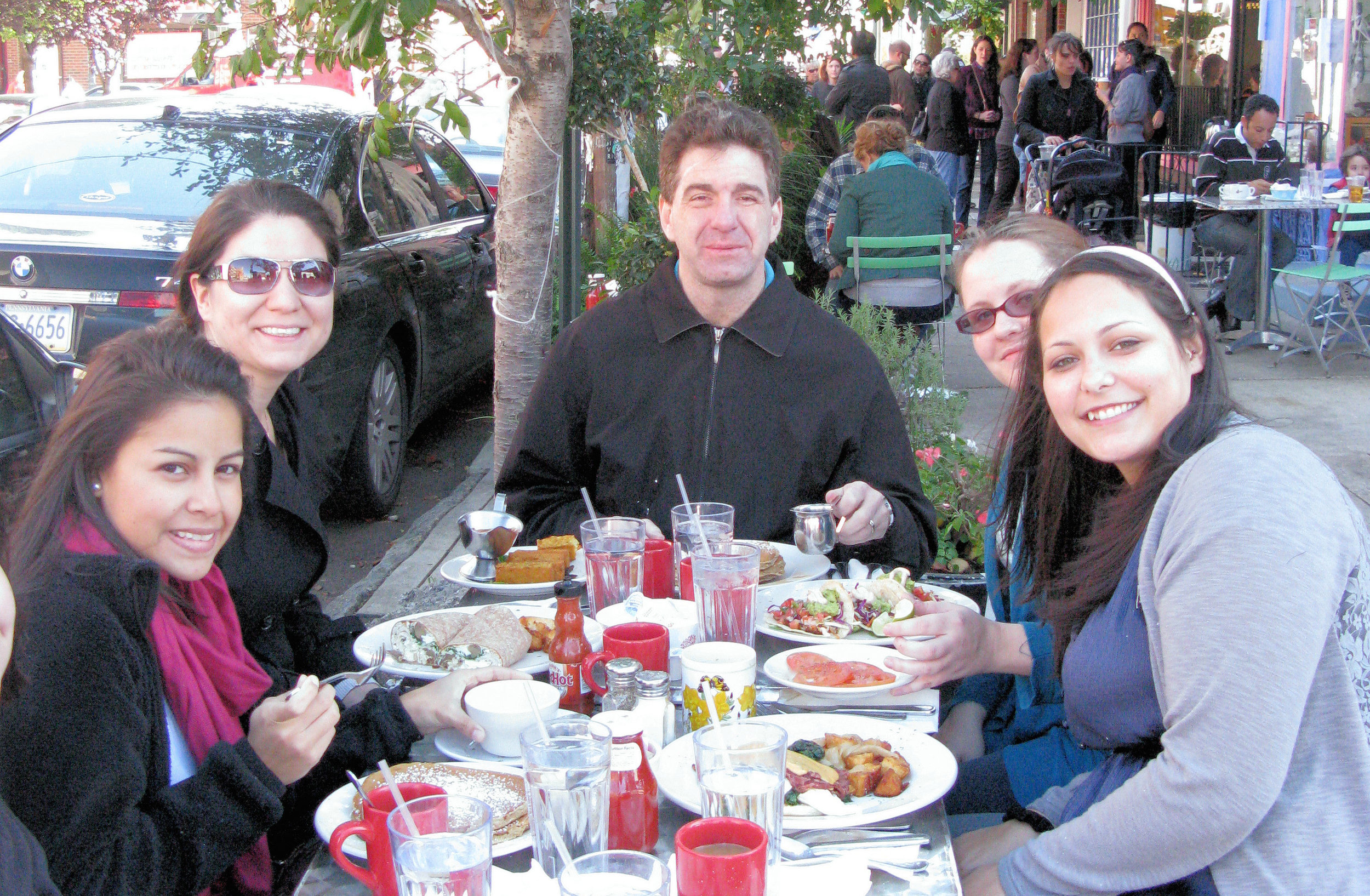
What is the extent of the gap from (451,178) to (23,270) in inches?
125

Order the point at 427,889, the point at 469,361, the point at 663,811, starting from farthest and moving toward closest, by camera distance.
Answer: the point at 469,361
the point at 663,811
the point at 427,889

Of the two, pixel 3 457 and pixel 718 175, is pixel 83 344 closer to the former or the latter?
pixel 3 457

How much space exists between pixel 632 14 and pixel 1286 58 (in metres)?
9.60

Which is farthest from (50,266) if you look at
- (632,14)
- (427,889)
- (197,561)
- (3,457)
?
(427,889)

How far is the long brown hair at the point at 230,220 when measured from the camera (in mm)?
2936

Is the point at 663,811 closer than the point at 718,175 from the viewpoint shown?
Yes

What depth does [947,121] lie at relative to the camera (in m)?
14.6

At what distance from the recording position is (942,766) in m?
1.91

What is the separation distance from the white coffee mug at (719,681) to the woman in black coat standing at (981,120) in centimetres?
1361

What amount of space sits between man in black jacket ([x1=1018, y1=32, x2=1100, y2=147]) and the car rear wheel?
944 centimetres

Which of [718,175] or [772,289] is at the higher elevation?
[718,175]

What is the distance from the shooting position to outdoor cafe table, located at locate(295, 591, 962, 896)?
63.3 inches

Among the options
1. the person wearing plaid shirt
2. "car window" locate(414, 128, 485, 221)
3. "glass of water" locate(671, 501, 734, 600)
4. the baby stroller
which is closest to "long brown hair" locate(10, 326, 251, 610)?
"glass of water" locate(671, 501, 734, 600)

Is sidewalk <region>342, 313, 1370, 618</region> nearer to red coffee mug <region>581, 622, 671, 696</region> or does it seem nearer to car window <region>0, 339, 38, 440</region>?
red coffee mug <region>581, 622, 671, 696</region>
